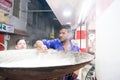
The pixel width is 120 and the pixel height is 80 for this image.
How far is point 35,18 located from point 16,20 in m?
2.08

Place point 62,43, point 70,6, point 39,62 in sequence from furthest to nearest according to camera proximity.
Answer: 1. point 70,6
2. point 62,43
3. point 39,62

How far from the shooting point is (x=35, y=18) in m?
7.16

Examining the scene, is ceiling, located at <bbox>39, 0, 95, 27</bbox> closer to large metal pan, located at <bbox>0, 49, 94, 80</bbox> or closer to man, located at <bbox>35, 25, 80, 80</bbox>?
man, located at <bbox>35, 25, 80, 80</bbox>

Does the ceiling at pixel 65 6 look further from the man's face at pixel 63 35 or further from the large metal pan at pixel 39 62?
the large metal pan at pixel 39 62

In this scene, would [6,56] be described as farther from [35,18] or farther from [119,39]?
[35,18]

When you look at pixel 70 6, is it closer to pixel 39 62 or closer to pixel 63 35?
pixel 63 35

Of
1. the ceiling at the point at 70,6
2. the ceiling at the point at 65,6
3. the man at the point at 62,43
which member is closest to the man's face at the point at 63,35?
the man at the point at 62,43

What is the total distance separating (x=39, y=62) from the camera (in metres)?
1.15

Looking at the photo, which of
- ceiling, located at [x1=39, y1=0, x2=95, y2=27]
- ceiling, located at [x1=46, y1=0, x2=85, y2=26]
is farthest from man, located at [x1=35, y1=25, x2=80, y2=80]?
ceiling, located at [x1=46, y1=0, x2=85, y2=26]

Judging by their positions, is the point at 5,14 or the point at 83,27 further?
the point at 83,27

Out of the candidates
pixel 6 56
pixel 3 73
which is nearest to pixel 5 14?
pixel 6 56

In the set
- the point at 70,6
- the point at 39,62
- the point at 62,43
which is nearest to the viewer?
the point at 39,62

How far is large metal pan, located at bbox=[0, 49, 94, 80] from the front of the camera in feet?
2.27

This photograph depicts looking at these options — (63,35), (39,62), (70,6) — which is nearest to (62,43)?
(63,35)
